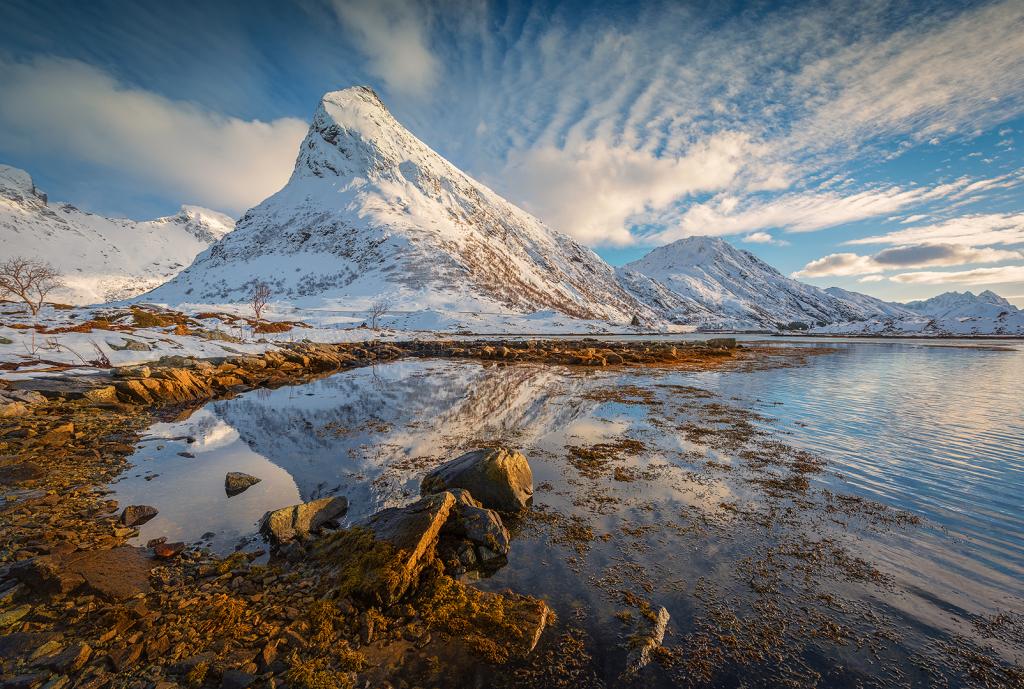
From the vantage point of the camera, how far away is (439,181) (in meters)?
188

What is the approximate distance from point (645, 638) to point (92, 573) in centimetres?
742

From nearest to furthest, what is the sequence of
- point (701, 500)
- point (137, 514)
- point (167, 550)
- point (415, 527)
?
point (415, 527), point (167, 550), point (137, 514), point (701, 500)

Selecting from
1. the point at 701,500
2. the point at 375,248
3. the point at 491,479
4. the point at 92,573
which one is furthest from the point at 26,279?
the point at 375,248

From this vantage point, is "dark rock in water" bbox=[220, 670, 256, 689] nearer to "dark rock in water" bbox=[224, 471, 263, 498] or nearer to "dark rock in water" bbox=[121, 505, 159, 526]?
"dark rock in water" bbox=[121, 505, 159, 526]

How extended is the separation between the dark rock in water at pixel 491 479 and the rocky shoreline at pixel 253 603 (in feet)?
0.33

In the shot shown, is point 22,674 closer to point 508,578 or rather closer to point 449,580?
point 449,580

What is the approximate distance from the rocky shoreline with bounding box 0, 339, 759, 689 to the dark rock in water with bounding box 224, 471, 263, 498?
176 centimetres

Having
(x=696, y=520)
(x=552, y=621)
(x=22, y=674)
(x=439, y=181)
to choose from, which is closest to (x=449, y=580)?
(x=552, y=621)

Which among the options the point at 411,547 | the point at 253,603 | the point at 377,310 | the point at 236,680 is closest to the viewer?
the point at 236,680

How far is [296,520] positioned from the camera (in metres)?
6.90

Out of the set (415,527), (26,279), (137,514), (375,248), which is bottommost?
(137,514)

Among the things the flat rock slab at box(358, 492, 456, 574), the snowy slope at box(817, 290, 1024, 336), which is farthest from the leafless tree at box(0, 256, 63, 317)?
the snowy slope at box(817, 290, 1024, 336)

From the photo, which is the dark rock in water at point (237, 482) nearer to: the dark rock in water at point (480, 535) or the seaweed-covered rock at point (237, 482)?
the seaweed-covered rock at point (237, 482)

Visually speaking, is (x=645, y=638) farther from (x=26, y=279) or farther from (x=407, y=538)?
Answer: (x=26, y=279)
